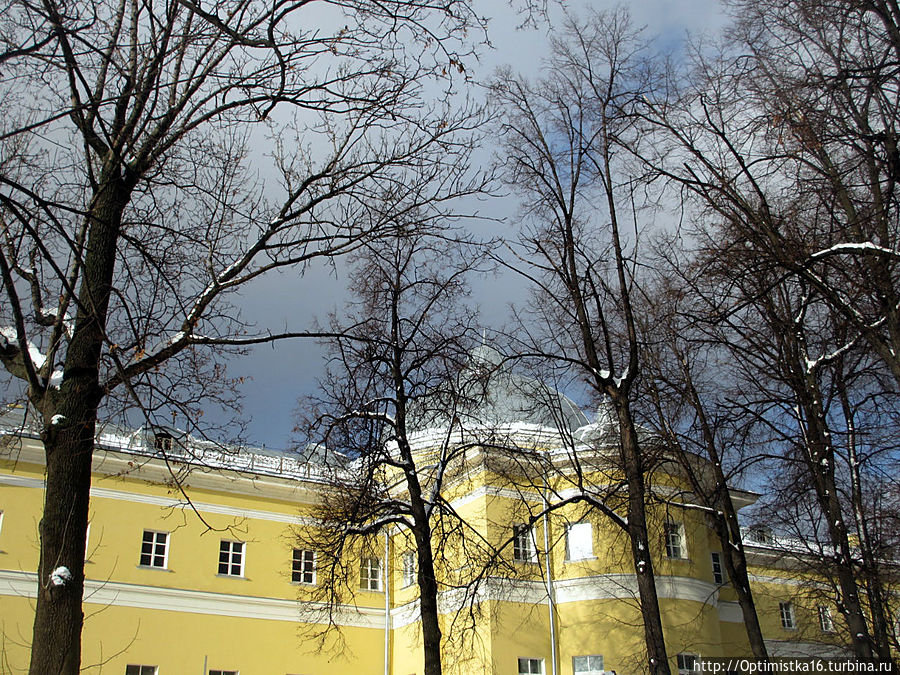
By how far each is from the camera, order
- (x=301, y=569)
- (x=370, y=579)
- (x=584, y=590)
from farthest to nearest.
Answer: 1. (x=370, y=579)
2. (x=301, y=569)
3. (x=584, y=590)

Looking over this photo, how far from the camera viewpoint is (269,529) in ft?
85.2

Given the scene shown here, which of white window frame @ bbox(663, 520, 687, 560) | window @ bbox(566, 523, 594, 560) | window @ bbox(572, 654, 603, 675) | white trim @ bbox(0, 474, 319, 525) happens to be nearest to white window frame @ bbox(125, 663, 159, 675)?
white trim @ bbox(0, 474, 319, 525)

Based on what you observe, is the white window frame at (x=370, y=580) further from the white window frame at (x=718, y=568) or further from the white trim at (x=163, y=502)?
the white window frame at (x=718, y=568)

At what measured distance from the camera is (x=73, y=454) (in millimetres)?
5645

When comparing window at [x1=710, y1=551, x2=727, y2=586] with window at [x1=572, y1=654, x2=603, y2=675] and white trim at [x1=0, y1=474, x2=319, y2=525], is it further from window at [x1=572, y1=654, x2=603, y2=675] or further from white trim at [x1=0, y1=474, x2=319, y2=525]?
white trim at [x1=0, y1=474, x2=319, y2=525]

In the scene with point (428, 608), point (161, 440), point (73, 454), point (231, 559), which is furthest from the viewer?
point (231, 559)

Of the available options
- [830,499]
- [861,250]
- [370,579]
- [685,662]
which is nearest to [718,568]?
[685,662]

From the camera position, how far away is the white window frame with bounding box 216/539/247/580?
2464 centimetres

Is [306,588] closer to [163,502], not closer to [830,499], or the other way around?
[163,502]

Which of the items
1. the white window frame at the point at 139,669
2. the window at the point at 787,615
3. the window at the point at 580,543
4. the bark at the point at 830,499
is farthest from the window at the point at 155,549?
the window at the point at 787,615

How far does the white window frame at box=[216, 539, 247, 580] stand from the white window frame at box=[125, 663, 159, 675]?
3.16m

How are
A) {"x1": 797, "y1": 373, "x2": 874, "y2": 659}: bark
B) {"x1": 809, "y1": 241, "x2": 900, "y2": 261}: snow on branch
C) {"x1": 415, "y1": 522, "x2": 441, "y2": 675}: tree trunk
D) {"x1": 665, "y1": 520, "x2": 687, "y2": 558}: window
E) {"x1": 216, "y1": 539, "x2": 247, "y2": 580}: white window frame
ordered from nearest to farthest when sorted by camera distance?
{"x1": 809, "y1": 241, "x2": 900, "y2": 261}: snow on branch → {"x1": 415, "y1": 522, "x2": 441, "y2": 675}: tree trunk → {"x1": 797, "y1": 373, "x2": 874, "y2": 659}: bark → {"x1": 665, "y1": 520, "x2": 687, "y2": 558}: window → {"x1": 216, "y1": 539, "x2": 247, "y2": 580}: white window frame

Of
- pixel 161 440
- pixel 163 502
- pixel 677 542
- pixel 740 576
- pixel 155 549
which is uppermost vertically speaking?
pixel 163 502

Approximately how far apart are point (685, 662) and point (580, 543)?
13.6 ft
